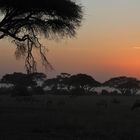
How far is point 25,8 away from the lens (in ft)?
84.4

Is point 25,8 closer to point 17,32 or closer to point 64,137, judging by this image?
point 17,32

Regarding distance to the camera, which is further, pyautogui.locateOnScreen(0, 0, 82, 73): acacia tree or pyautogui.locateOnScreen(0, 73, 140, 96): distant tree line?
pyautogui.locateOnScreen(0, 73, 140, 96): distant tree line

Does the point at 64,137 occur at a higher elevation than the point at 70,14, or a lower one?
lower

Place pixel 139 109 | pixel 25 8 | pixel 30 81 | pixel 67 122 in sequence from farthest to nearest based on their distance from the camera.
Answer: pixel 30 81, pixel 139 109, pixel 25 8, pixel 67 122

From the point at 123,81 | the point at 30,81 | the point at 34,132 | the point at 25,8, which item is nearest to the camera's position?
the point at 34,132

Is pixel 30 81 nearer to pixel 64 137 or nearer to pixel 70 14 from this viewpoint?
pixel 70 14

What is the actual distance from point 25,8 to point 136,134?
11670 millimetres

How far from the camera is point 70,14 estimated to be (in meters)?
26.3

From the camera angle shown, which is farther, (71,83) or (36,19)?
(71,83)

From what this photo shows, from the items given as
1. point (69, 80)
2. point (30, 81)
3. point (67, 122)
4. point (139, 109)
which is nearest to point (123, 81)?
point (69, 80)

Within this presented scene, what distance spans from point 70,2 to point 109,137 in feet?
40.3

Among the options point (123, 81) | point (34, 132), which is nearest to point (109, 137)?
point (34, 132)

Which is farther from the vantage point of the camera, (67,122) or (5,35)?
(5,35)

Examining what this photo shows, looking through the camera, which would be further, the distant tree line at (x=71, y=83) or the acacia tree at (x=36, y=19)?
the distant tree line at (x=71, y=83)
